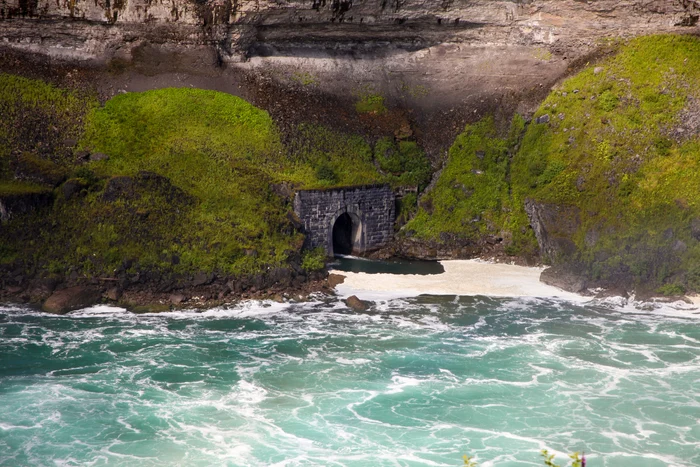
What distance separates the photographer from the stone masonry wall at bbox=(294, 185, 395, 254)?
5406cm

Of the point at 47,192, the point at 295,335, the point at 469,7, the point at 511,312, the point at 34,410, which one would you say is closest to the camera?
the point at 34,410

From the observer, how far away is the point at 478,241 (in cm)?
5728

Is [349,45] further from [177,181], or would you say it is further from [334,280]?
[334,280]

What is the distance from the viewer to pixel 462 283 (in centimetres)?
5150

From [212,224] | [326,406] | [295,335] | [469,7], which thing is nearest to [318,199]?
[212,224]

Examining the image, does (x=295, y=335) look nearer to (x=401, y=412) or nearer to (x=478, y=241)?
(x=401, y=412)

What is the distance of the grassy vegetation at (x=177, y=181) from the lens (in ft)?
158

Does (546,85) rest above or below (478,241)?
above

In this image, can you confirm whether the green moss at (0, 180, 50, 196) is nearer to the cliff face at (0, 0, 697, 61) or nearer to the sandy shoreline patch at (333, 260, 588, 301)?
the cliff face at (0, 0, 697, 61)

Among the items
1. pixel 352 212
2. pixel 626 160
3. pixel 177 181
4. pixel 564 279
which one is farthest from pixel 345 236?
pixel 626 160

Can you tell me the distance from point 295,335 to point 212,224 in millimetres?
10034

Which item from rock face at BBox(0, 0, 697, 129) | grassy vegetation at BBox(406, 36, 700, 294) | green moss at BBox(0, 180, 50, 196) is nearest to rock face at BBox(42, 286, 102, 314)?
green moss at BBox(0, 180, 50, 196)

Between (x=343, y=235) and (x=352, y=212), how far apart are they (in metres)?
2.47

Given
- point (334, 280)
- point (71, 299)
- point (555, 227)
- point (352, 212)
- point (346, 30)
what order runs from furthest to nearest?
1. point (346, 30)
2. point (352, 212)
3. point (555, 227)
4. point (334, 280)
5. point (71, 299)
